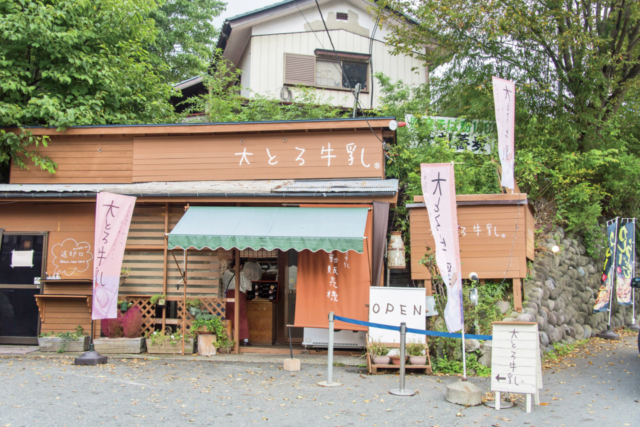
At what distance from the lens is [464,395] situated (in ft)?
23.0

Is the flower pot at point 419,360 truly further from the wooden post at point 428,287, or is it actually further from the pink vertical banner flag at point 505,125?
the pink vertical banner flag at point 505,125

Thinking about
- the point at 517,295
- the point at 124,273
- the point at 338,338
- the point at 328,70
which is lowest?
the point at 338,338

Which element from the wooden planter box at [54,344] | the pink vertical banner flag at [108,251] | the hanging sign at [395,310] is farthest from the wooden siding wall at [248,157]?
the wooden planter box at [54,344]

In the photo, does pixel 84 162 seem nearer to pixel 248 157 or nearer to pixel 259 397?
pixel 248 157

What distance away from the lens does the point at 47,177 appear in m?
12.0

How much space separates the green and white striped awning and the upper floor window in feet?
29.8

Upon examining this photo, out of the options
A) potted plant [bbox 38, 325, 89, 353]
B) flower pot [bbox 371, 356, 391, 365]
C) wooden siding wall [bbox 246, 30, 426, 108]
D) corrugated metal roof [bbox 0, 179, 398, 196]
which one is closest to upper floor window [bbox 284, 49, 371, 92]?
wooden siding wall [bbox 246, 30, 426, 108]

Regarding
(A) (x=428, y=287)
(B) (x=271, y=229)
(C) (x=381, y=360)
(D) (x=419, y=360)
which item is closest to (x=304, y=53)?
(B) (x=271, y=229)

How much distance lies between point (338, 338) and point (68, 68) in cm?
998

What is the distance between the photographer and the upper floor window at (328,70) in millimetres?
18406

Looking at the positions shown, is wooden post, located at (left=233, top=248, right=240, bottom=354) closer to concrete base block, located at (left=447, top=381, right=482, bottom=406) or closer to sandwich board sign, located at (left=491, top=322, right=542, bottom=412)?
concrete base block, located at (left=447, top=381, right=482, bottom=406)

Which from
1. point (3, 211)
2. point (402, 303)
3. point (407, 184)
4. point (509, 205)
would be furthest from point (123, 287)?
point (509, 205)

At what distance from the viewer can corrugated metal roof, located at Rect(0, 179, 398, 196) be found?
34.3 feet

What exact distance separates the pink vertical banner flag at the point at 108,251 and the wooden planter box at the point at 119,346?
1.27 meters
